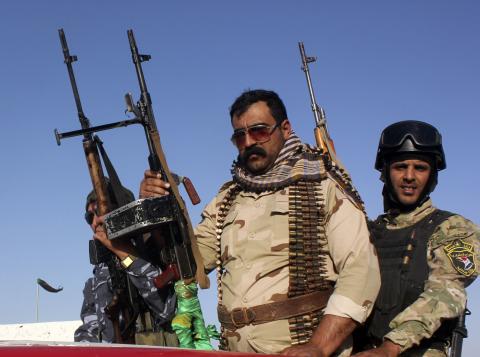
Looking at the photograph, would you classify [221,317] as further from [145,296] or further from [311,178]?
[145,296]

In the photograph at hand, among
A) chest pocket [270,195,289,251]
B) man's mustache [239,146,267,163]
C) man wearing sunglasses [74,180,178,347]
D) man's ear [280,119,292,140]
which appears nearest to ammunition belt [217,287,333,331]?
chest pocket [270,195,289,251]

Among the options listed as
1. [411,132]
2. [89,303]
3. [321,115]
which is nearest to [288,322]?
[411,132]

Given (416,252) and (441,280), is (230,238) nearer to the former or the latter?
(416,252)

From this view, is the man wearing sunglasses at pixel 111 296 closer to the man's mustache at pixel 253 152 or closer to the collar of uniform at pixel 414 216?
the man's mustache at pixel 253 152

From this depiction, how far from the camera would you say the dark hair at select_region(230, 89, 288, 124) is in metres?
4.60

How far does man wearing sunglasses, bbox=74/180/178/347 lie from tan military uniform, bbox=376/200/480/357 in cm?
221

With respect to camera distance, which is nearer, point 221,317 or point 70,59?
point 221,317

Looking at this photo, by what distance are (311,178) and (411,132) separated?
103 centimetres

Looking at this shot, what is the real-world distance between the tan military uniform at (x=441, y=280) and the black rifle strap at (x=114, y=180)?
272 centimetres

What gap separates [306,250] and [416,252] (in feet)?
3.01

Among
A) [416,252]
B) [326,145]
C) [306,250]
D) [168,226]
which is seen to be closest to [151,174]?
[168,226]

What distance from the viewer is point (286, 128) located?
4633mm

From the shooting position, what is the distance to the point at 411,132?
4879mm

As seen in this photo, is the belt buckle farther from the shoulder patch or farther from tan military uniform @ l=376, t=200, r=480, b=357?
the shoulder patch
